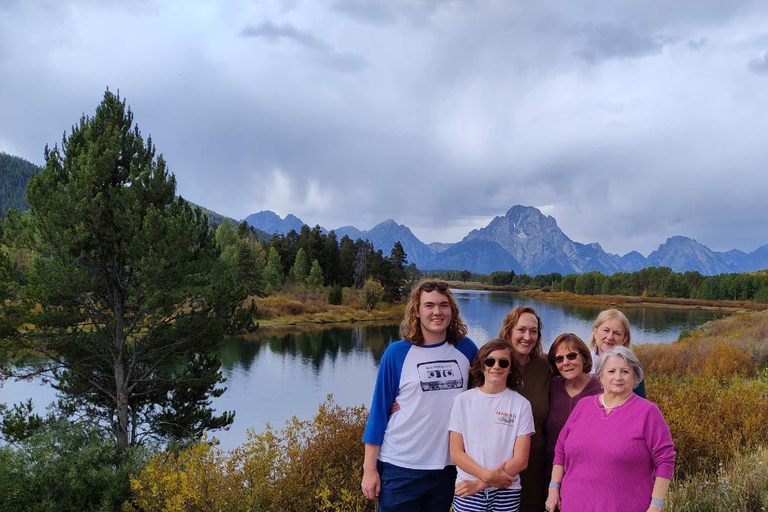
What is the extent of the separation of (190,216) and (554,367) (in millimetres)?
10286

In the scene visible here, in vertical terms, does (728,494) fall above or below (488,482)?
below

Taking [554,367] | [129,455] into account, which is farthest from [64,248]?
[554,367]

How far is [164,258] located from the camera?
10.2 m

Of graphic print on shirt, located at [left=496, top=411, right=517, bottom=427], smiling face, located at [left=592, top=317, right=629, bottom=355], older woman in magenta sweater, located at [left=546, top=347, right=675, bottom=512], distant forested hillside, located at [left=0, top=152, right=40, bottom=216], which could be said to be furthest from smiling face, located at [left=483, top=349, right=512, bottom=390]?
distant forested hillside, located at [left=0, top=152, right=40, bottom=216]

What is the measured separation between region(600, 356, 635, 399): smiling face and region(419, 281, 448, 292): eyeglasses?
909 millimetres

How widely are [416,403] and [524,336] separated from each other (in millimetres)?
796

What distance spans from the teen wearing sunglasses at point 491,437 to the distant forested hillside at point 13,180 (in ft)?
482

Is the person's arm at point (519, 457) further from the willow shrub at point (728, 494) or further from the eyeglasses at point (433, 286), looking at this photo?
the willow shrub at point (728, 494)

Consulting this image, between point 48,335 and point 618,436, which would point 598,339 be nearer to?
point 618,436

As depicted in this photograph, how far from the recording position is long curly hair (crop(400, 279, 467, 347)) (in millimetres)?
2744

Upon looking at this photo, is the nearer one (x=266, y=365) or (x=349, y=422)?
(x=349, y=422)

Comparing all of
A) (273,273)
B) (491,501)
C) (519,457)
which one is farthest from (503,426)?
(273,273)

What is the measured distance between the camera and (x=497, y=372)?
8.31 ft

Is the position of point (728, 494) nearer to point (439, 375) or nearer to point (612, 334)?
point (612, 334)
